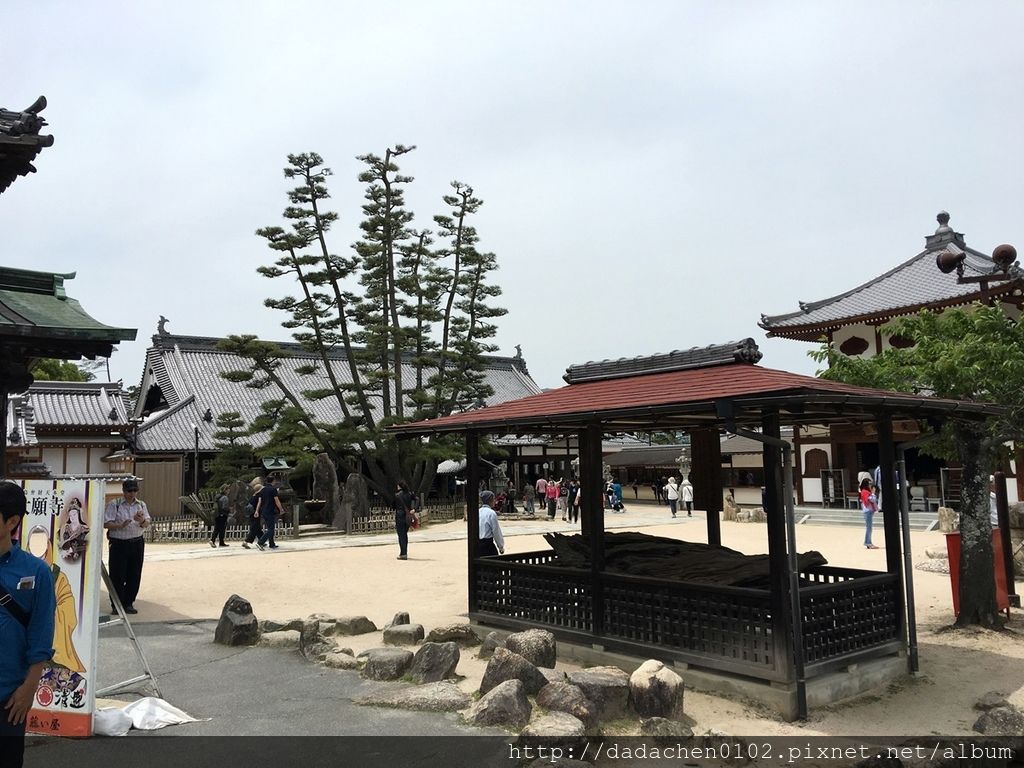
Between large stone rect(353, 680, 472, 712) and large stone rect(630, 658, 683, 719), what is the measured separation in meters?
1.40

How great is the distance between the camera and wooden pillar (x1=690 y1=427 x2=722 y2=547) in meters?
9.60

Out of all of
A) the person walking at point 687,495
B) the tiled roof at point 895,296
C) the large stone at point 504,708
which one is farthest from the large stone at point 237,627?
the person walking at point 687,495

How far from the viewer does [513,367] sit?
45.5m

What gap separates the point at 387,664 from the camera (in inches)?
276

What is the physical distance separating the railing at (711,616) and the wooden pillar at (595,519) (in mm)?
63

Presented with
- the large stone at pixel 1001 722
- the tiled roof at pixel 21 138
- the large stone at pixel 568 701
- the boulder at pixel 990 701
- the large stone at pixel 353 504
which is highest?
the tiled roof at pixel 21 138

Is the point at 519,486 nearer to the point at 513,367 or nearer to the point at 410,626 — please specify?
the point at 513,367

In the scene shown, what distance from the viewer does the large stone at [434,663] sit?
695cm

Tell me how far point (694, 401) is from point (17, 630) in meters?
5.10

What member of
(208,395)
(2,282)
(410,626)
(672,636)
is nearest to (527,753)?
(672,636)

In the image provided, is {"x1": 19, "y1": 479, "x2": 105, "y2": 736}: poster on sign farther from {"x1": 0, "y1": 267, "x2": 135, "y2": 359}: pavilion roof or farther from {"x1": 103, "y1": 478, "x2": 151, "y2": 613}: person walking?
{"x1": 103, "y1": 478, "x2": 151, "y2": 613}: person walking

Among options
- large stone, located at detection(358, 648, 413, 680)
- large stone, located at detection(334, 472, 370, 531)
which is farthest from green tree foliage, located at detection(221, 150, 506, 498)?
large stone, located at detection(358, 648, 413, 680)

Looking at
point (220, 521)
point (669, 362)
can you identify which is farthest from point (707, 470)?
point (220, 521)

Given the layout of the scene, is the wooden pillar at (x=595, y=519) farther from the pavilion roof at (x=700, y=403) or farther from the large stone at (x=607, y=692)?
the large stone at (x=607, y=692)
